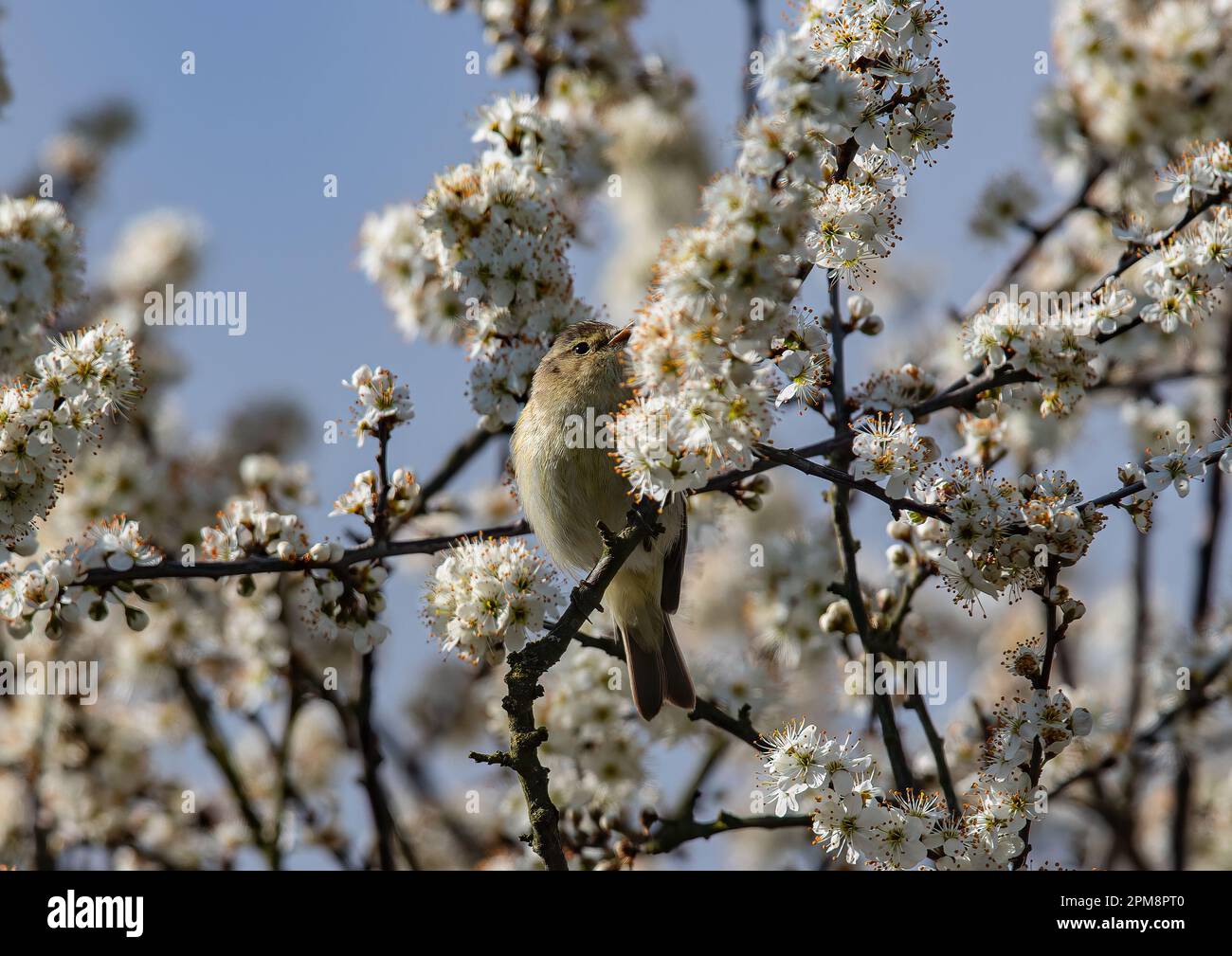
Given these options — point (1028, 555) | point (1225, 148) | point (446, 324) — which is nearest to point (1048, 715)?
point (1028, 555)

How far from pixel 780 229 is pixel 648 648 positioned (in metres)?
2.52

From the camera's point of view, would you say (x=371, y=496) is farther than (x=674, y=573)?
No

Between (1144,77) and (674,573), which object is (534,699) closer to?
(674,573)

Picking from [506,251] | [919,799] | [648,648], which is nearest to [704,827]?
[919,799]

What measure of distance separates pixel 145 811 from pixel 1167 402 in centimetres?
566

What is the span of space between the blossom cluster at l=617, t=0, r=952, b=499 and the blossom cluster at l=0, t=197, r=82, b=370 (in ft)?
7.23

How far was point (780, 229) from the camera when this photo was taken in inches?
98.1

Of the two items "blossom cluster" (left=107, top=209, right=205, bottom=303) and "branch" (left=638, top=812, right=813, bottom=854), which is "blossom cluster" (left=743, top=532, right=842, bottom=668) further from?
"blossom cluster" (left=107, top=209, right=205, bottom=303)

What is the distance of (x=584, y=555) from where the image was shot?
466 cm

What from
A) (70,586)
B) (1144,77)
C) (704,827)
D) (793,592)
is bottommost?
(704,827)

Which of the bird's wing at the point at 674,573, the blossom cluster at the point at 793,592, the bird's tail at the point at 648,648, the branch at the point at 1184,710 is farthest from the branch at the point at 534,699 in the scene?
the branch at the point at 1184,710

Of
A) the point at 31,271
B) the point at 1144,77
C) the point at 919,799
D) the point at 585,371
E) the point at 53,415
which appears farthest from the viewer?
the point at 1144,77

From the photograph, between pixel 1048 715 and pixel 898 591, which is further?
pixel 898 591

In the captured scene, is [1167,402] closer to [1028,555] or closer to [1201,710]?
[1201,710]
